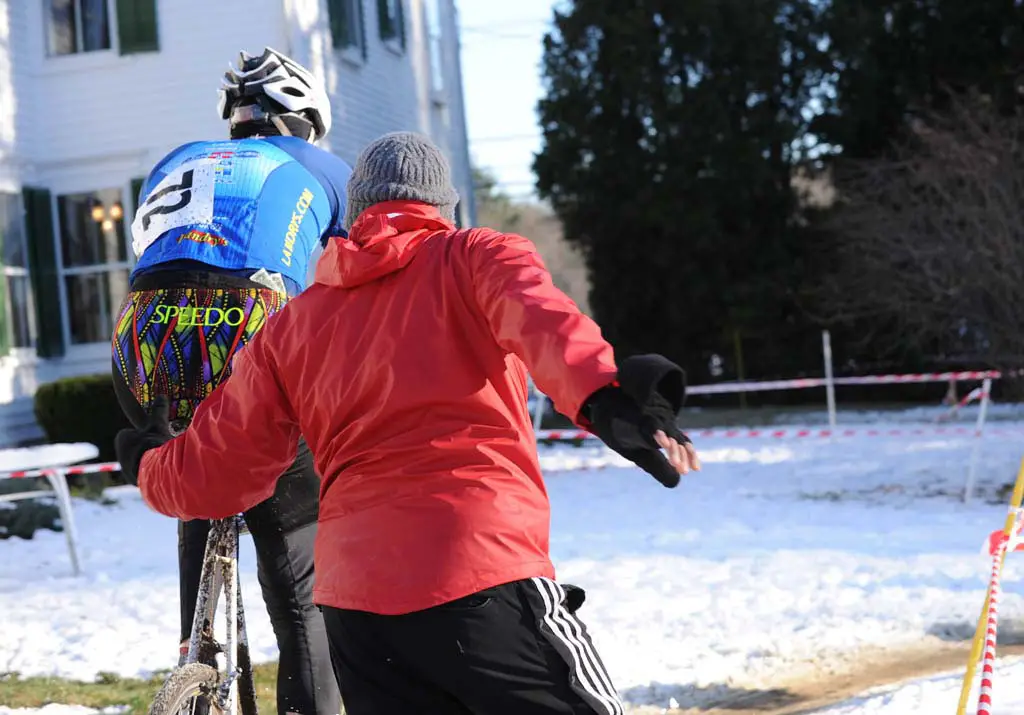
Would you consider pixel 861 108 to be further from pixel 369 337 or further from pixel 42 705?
pixel 369 337

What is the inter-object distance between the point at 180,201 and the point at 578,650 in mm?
1664

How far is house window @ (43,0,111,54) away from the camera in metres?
14.5

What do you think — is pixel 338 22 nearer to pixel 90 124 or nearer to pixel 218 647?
pixel 90 124

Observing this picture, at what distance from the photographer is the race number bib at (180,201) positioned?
336 centimetres

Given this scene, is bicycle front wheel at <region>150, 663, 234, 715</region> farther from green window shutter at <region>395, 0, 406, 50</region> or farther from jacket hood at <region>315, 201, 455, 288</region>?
green window shutter at <region>395, 0, 406, 50</region>

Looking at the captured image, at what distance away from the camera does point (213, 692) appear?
10.5 feet

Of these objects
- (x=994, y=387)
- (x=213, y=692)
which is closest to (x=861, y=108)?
(x=994, y=387)

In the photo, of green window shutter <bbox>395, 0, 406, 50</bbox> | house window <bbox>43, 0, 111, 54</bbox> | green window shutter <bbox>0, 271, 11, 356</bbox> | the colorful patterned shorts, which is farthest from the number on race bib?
green window shutter <bbox>395, 0, 406, 50</bbox>

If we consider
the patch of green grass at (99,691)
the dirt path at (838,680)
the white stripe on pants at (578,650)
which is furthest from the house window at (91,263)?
the white stripe on pants at (578,650)

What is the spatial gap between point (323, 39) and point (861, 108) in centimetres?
972

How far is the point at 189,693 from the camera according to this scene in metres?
3.02

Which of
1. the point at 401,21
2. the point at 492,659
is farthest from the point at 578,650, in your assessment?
the point at 401,21

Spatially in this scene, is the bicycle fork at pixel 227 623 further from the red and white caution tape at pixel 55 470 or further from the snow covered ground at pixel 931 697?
the red and white caution tape at pixel 55 470

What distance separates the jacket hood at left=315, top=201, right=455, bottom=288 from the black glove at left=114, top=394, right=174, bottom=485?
23.8 inches
